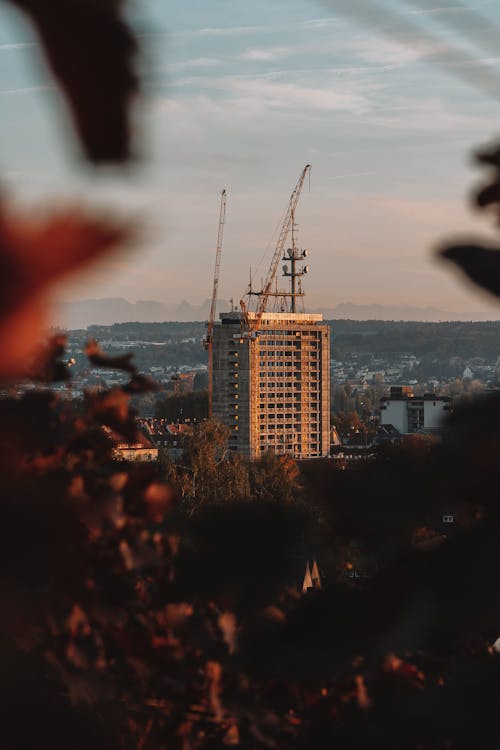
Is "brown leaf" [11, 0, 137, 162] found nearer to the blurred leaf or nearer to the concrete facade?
the blurred leaf

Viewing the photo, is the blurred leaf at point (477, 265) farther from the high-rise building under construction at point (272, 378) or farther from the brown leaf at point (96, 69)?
the high-rise building under construction at point (272, 378)

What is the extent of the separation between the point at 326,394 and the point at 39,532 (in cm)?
5361

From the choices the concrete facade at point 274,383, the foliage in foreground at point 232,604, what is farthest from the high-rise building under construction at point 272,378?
the foliage in foreground at point 232,604

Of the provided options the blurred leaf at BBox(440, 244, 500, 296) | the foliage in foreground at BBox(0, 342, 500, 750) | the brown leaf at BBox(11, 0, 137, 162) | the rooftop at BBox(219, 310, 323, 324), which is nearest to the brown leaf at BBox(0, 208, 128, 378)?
the brown leaf at BBox(11, 0, 137, 162)

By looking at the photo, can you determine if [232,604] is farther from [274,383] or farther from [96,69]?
[274,383]

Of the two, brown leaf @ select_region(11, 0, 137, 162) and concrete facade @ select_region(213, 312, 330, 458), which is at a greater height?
concrete facade @ select_region(213, 312, 330, 458)

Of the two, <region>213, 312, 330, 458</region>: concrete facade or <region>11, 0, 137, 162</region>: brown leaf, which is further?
<region>213, 312, 330, 458</region>: concrete facade

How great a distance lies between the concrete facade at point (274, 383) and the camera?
51250mm

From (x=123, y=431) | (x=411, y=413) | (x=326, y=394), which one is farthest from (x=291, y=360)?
(x=123, y=431)

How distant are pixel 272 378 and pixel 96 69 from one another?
53675mm

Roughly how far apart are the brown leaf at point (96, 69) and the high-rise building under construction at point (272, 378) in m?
49.2

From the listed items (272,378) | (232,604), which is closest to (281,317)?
(272,378)

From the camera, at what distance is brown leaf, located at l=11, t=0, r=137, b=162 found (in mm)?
459

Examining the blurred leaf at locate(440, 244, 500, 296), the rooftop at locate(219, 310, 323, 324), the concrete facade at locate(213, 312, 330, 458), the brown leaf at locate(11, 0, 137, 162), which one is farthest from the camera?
the rooftop at locate(219, 310, 323, 324)
